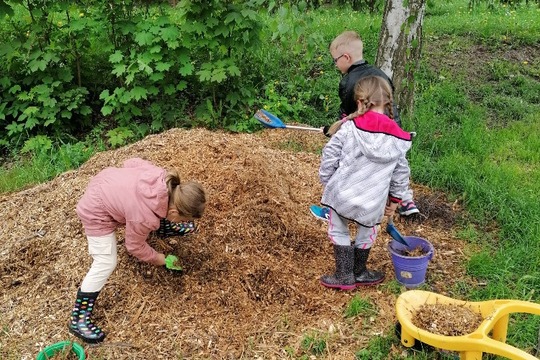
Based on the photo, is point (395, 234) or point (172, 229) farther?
point (172, 229)

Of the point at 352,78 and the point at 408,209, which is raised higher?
the point at 352,78

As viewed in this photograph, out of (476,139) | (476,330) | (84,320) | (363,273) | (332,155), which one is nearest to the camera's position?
(476,330)

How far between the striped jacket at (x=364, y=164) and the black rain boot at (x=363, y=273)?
0.31 m

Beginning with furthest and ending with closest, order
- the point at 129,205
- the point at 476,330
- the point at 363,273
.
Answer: the point at 363,273
the point at 129,205
the point at 476,330

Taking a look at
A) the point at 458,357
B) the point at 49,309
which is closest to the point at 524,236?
the point at 458,357

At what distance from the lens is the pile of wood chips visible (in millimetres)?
2916

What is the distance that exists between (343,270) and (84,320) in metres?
1.56

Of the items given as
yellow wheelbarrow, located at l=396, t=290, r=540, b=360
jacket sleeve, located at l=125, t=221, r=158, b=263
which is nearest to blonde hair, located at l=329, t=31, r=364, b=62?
yellow wheelbarrow, located at l=396, t=290, r=540, b=360

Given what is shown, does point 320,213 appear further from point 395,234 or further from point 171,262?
point 171,262

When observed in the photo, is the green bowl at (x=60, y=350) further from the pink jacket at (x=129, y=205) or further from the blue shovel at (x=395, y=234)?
the blue shovel at (x=395, y=234)

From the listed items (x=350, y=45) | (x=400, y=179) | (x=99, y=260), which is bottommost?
(x=99, y=260)

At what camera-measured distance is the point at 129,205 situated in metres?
2.75

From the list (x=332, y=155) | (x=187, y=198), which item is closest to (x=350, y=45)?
(x=332, y=155)

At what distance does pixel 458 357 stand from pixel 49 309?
2342mm
